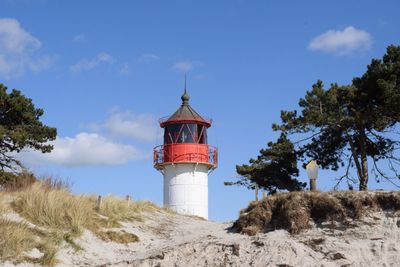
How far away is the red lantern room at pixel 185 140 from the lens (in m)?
29.7

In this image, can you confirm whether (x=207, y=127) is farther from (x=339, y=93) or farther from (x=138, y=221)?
(x=138, y=221)

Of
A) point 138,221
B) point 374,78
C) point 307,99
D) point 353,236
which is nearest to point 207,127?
point 307,99

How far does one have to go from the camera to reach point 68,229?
1573cm

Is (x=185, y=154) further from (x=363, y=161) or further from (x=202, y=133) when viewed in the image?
(x=363, y=161)

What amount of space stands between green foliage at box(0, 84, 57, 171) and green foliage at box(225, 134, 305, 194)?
40.7 ft

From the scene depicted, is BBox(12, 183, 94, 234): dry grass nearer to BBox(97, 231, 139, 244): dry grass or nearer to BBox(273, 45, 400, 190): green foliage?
BBox(97, 231, 139, 244): dry grass

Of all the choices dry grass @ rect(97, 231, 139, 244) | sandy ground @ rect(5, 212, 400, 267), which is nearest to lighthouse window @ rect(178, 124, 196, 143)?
dry grass @ rect(97, 231, 139, 244)

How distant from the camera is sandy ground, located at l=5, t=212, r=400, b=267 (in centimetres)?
1246

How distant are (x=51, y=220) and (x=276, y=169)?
18879mm

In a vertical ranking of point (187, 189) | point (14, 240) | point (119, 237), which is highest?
point (187, 189)

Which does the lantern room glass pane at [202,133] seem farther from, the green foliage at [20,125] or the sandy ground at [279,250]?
the sandy ground at [279,250]

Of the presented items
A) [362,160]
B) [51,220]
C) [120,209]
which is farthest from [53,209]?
[362,160]

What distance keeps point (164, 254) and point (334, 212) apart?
446 cm

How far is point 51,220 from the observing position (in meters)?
15.9
